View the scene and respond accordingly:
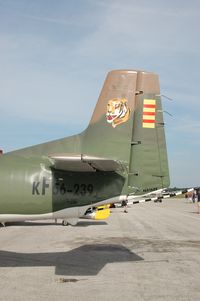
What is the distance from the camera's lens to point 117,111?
991cm

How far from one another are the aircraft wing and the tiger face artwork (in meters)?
1.25

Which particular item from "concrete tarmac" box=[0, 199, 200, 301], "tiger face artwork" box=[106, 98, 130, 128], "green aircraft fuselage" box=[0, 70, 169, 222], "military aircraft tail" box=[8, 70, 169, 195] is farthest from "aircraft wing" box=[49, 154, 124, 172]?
"concrete tarmac" box=[0, 199, 200, 301]

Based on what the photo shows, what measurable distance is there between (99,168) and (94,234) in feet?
29.3

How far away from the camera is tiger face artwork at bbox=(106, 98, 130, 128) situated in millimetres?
9875

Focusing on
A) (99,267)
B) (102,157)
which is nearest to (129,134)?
(102,157)

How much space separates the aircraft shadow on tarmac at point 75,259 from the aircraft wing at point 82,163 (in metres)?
2.39

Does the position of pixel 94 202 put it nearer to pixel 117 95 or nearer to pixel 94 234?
pixel 117 95

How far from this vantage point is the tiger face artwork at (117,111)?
9875 mm

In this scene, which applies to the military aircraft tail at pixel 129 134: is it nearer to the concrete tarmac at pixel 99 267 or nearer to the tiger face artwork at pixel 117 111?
the tiger face artwork at pixel 117 111

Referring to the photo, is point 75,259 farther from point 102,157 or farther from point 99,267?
point 102,157

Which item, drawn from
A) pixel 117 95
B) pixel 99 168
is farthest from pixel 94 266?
pixel 117 95

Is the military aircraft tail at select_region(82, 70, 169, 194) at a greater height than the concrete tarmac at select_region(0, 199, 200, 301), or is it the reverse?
the military aircraft tail at select_region(82, 70, 169, 194)

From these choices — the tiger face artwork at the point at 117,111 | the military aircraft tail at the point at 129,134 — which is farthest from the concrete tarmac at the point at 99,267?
the tiger face artwork at the point at 117,111

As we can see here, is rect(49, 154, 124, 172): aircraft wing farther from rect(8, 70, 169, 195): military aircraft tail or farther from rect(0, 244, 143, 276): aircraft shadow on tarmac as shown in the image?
rect(0, 244, 143, 276): aircraft shadow on tarmac
